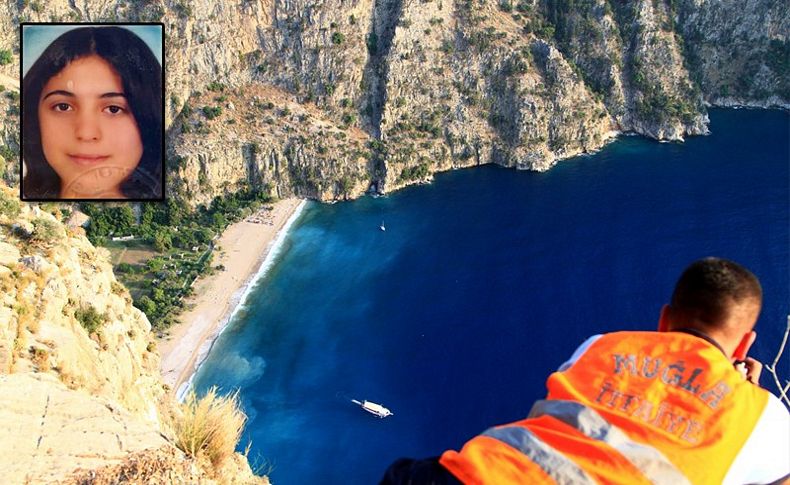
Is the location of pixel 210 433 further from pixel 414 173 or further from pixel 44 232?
pixel 414 173

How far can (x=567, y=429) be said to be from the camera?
2.68 metres

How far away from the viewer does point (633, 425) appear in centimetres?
263

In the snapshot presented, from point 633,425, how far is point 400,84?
61244mm

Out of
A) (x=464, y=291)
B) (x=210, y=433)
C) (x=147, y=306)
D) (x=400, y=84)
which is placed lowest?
(x=147, y=306)

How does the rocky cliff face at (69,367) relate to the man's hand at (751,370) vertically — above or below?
below

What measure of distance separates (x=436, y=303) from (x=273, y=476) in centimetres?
1577

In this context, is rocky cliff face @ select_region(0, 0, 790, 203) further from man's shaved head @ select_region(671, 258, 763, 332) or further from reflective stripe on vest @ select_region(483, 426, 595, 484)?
reflective stripe on vest @ select_region(483, 426, 595, 484)

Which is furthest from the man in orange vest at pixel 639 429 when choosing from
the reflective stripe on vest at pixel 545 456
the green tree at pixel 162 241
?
the green tree at pixel 162 241

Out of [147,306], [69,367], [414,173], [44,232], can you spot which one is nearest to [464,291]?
[414,173]

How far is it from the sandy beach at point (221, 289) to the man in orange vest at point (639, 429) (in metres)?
33.0

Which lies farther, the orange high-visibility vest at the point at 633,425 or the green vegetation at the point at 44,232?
the green vegetation at the point at 44,232

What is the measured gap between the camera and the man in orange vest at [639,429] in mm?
2531

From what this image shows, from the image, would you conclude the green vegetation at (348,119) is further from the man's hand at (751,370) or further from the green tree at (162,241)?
the man's hand at (751,370)

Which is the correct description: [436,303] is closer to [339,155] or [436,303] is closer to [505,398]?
[505,398]
